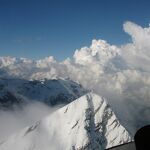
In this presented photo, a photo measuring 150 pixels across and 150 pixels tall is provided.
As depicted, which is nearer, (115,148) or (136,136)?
(136,136)

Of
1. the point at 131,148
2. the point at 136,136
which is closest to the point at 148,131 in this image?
the point at 136,136

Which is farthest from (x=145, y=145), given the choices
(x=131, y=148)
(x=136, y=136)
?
(x=131, y=148)

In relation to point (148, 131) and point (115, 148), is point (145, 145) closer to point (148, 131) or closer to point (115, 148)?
point (148, 131)

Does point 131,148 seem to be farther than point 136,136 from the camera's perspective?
Yes

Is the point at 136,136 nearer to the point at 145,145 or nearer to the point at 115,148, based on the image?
the point at 145,145

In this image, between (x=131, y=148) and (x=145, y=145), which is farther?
(x=131, y=148)

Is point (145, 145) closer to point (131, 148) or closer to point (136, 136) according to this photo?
point (136, 136)
